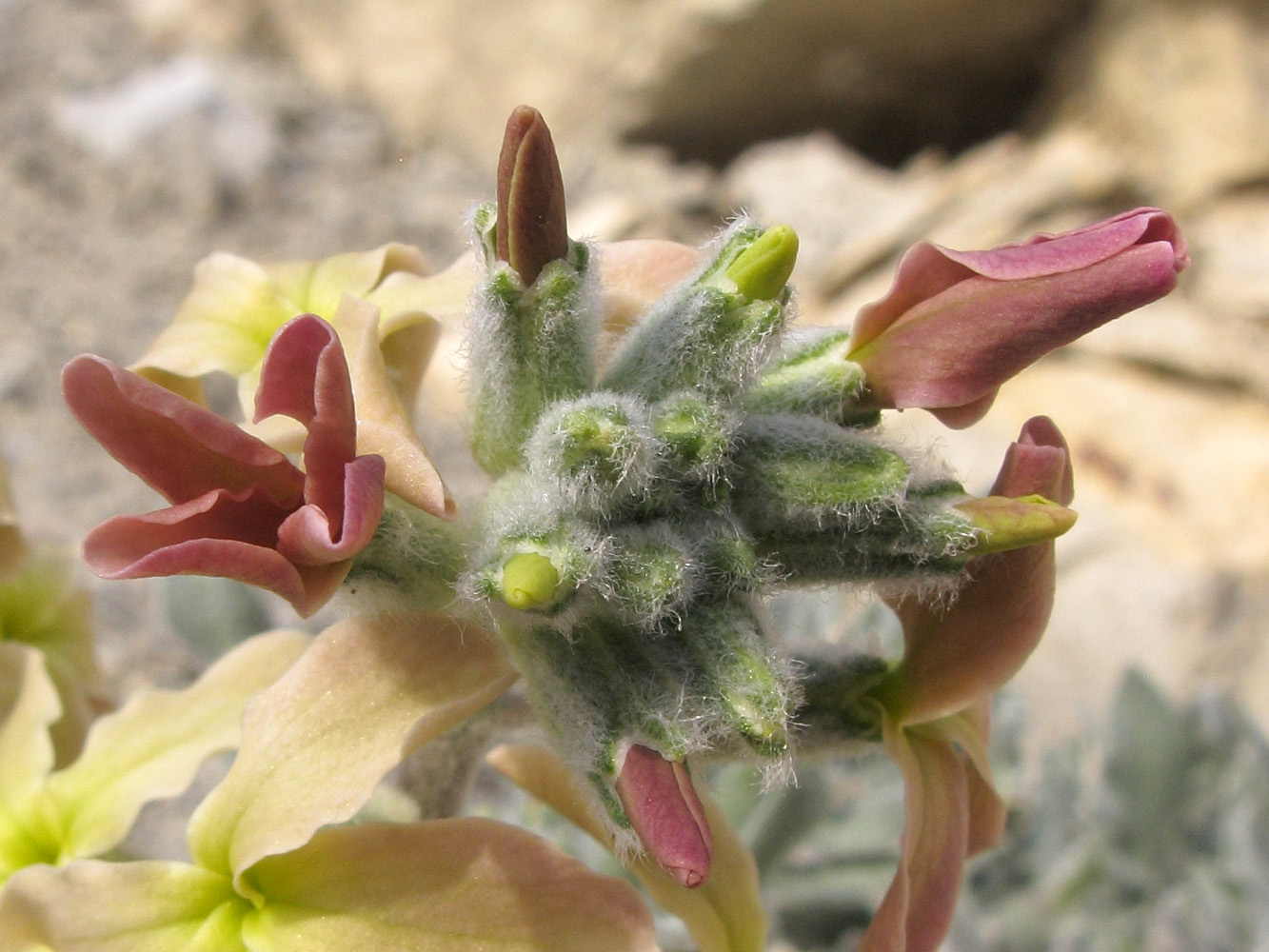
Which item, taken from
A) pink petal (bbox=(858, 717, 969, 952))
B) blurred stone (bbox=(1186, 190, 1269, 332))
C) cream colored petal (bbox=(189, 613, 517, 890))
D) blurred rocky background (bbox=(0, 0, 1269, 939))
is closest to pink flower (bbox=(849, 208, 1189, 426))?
pink petal (bbox=(858, 717, 969, 952))

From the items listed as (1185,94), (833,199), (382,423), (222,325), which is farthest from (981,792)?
(1185,94)

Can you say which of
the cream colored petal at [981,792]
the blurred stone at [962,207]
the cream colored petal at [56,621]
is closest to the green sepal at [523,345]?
the cream colored petal at [981,792]

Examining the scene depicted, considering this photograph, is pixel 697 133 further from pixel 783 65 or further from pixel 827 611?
pixel 827 611

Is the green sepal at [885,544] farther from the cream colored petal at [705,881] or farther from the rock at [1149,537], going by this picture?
the rock at [1149,537]

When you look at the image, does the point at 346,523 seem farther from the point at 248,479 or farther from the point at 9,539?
the point at 9,539

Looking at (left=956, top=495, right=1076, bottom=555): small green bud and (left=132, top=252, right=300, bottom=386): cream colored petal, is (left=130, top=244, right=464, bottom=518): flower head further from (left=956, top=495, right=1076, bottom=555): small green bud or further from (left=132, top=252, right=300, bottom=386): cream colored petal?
(left=956, top=495, right=1076, bottom=555): small green bud
